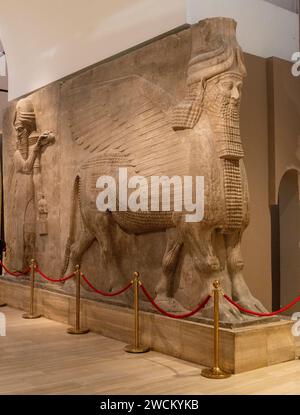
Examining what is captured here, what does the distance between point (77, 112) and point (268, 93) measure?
272cm

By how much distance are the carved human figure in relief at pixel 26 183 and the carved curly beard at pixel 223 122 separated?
12.6ft

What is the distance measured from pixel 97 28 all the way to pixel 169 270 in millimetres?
3740

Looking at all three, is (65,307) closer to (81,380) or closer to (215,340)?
(81,380)

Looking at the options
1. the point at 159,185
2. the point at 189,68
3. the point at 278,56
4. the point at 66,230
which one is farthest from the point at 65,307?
the point at 278,56

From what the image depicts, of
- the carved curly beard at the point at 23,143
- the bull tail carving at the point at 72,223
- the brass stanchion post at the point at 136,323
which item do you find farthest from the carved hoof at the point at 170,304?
the carved curly beard at the point at 23,143

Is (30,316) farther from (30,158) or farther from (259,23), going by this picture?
(259,23)

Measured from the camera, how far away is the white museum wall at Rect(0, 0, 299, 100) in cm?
657

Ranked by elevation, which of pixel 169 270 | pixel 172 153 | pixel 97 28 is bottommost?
pixel 169 270

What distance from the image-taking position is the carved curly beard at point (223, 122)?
5.71 m

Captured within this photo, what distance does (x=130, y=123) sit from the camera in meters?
6.85

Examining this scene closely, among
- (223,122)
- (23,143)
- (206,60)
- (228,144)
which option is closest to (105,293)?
(228,144)

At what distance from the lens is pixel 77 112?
Result: 25.9ft

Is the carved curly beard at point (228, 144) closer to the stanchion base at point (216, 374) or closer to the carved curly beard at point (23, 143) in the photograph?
the stanchion base at point (216, 374)

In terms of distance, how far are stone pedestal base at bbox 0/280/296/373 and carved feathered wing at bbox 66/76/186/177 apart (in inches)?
67.2
